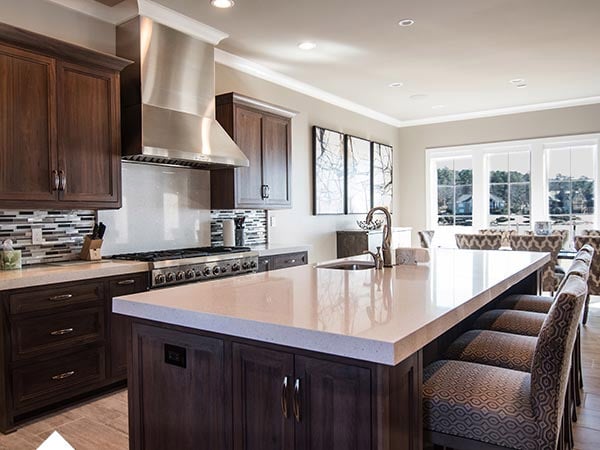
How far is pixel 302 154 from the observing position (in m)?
5.88

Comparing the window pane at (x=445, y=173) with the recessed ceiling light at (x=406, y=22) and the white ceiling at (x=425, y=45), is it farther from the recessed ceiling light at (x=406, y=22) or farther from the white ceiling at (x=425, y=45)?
the recessed ceiling light at (x=406, y=22)

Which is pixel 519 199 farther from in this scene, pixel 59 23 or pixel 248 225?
pixel 59 23

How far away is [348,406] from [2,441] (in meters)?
2.29

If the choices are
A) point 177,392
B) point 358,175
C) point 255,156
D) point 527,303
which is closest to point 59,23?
point 255,156

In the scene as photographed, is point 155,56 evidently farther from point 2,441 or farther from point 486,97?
point 486,97

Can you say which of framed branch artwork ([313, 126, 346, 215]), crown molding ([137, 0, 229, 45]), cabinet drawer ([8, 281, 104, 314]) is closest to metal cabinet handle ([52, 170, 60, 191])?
cabinet drawer ([8, 281, 104, 314])

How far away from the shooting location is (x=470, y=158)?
7.69 meters

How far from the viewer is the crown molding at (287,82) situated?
4727 mm

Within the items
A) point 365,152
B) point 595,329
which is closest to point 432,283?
point 595,329

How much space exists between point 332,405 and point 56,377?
2.31 meters

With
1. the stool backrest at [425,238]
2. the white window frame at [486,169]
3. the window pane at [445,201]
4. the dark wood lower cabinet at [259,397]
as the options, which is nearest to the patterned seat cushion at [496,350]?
the dark wood lower cabinet at [259,397]

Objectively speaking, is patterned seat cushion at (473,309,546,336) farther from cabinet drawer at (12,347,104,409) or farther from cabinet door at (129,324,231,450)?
cabinet drawer at (12,347,104,409)

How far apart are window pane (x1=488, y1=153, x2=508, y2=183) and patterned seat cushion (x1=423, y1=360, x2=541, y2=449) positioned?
6.37 meters

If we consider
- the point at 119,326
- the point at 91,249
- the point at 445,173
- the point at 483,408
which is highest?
the point at 445,173
